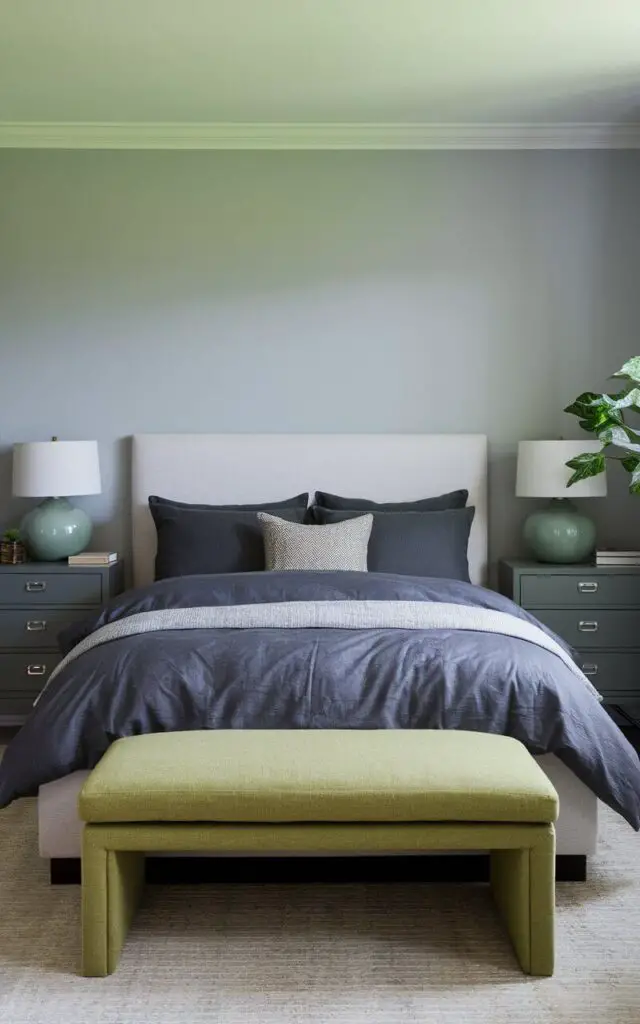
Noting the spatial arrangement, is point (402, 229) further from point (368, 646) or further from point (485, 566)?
point (368, 646)

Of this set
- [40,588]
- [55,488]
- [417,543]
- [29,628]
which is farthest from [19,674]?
[417,543]

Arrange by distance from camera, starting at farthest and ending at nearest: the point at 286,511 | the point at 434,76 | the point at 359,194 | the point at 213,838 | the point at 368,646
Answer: the point at 359,194
the point at 286,511
the point at 434,76
the point at 368,646
the point at 213,838

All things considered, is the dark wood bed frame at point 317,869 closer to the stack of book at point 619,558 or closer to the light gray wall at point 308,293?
the stack of book at point 619,558

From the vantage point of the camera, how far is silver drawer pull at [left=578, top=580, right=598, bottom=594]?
4.41 m

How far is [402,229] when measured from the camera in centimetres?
486

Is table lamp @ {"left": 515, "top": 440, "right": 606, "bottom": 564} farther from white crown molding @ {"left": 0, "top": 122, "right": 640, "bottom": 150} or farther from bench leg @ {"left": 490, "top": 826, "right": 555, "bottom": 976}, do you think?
bench leg @ {"left": 490, "top": 826, "right": 555, "bottom": 976}

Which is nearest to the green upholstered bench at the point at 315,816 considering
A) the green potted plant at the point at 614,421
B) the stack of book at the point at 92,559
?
the green potted plant at the point at 614,421

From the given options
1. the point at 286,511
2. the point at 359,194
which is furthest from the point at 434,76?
the point at 286,511

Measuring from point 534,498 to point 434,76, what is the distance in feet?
6.39

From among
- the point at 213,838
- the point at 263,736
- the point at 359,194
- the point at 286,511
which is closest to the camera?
the point at 213,838

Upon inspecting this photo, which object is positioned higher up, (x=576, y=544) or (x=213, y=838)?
(x=576, y=544)

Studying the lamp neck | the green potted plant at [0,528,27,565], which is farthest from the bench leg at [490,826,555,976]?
the green potted plant at [0,528,27,565]

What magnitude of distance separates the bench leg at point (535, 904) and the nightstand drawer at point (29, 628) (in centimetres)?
256

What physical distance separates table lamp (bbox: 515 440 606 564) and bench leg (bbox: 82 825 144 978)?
8.80ft
